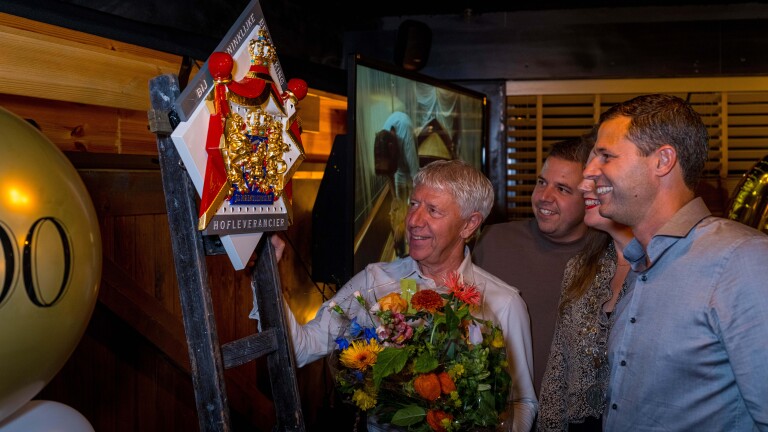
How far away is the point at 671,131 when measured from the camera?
157cm

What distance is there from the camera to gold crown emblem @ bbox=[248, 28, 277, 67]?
1.70m

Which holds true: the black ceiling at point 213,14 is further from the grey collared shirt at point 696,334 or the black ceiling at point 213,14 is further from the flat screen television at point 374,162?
the grey collared shirt at point 696,334

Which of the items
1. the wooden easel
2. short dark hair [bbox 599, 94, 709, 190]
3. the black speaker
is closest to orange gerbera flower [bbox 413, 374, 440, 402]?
the wooden easel

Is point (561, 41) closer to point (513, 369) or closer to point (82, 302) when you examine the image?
point (513, 369)

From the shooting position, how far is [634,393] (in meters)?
1.59

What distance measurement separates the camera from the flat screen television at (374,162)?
285 cm

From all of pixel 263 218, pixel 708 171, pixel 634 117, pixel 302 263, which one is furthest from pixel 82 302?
pixel 708 171

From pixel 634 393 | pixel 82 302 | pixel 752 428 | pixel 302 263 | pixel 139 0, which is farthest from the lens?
pixel 302 263

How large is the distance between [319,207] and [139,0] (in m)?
1.18

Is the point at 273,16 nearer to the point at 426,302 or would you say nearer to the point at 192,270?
the point at 192,270

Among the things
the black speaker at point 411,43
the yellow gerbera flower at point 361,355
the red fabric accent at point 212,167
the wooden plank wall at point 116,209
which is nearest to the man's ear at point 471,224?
the yellow gerbera flower at point 361,355

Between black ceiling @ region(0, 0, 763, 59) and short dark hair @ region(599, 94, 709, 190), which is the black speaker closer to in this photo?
black ceiling @ region(0, 0, 763, 59)

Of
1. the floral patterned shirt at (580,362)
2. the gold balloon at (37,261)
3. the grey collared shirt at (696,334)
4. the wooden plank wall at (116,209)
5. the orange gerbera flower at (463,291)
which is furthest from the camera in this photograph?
the wooden plank wall at (116,209)

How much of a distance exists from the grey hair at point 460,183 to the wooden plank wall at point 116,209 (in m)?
1.03
